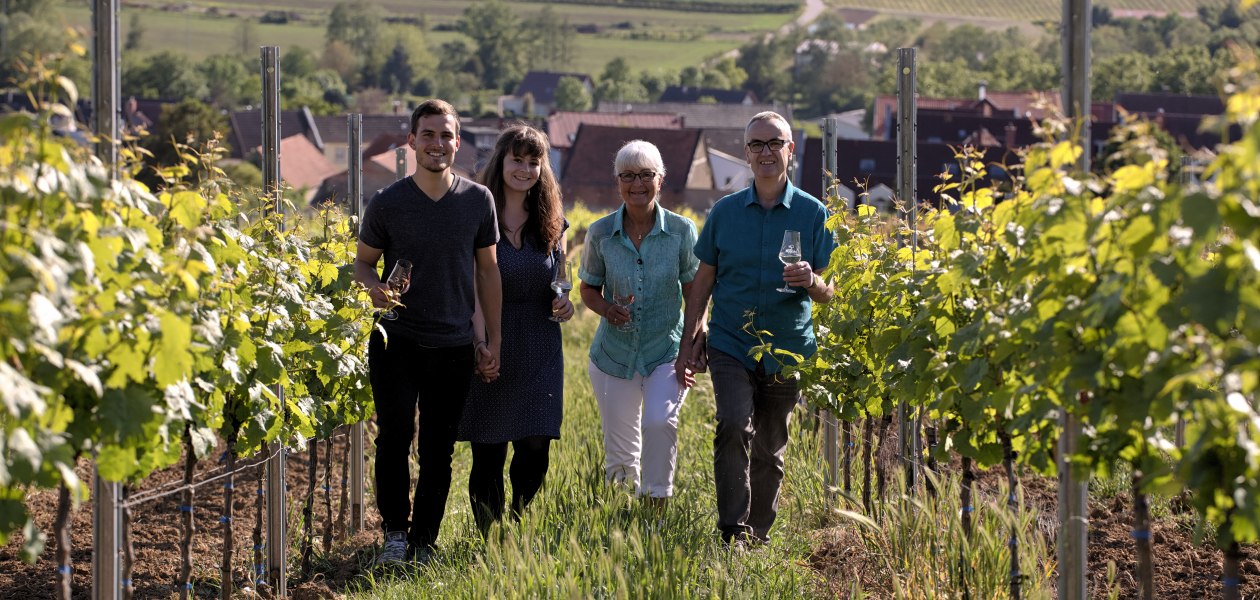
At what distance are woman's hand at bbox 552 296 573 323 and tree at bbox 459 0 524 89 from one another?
136 meters

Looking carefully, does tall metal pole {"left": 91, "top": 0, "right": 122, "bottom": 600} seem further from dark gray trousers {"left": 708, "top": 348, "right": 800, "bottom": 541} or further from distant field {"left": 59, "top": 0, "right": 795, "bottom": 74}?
distant field {"left": 59, "top": 0, "right": 795, "bottom": 74}

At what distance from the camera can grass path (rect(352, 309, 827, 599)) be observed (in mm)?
4363

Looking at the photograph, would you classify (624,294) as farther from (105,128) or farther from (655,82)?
(655,82)

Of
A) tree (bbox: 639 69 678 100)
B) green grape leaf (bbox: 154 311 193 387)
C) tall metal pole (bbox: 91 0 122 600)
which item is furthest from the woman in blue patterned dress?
tree (bbox: 639 69 678 100)

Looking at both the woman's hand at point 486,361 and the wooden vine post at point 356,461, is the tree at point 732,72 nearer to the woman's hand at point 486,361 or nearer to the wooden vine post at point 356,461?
the wooden vine post at point 356,461

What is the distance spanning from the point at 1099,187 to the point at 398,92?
426 ft

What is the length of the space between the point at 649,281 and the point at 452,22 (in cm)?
15951

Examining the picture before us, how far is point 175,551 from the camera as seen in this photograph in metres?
5.94

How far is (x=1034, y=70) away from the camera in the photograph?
108m

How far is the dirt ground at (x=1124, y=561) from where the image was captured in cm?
500

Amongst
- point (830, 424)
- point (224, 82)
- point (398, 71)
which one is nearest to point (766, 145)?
point (830, 424)

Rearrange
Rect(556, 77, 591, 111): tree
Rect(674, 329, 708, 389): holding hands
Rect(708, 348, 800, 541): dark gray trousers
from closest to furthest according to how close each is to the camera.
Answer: Rect(708, 348, 800, 541): dark gray trousers → Rect(674, 329, 708, 389): holding hands → Rect(556, 77, 591, 111): tree

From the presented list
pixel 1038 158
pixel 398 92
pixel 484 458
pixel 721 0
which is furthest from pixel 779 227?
pixel 721 0

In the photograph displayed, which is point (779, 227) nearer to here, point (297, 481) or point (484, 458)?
point (484, 458)
